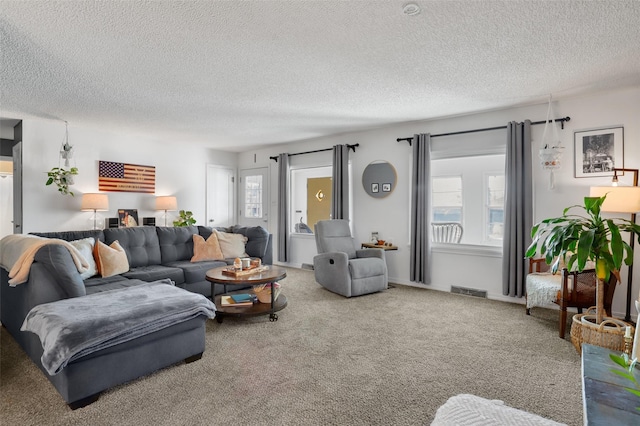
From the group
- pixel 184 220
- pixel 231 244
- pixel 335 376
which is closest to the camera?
pixel 335 376

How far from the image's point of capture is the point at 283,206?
6.71 m

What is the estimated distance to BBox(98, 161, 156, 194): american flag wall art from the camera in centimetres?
578

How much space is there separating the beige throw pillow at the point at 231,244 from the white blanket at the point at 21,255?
1893 millimetres

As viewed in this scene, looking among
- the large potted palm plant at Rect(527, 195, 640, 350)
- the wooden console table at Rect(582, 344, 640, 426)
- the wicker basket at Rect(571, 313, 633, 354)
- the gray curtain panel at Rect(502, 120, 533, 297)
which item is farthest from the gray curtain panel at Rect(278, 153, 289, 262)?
the wooden console table at Rect(582, 344, 640, 426)

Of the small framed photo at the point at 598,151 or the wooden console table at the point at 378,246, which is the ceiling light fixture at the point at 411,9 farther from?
the wooden console table at the point at 378,246

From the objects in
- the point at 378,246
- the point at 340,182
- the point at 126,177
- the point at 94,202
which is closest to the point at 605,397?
the point at 378,246

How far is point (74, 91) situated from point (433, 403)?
177 inches

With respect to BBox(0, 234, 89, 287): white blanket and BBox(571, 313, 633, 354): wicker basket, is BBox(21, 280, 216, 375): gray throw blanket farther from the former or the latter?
BBox(571, 313, 633, 354): wicker basket

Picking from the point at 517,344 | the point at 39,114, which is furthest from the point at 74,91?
the point at 517,344

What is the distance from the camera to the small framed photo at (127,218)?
5.95 metres

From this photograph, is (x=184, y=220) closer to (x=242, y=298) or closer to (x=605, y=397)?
(x=242, y=298)

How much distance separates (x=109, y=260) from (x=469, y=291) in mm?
4362

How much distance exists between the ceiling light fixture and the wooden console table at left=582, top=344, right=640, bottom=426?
2.15 meters

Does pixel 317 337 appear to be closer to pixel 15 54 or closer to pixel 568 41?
pixel 568 41
